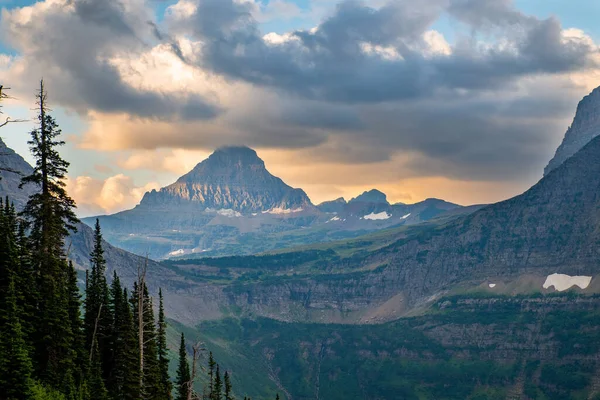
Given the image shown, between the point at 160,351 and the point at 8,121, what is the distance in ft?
230

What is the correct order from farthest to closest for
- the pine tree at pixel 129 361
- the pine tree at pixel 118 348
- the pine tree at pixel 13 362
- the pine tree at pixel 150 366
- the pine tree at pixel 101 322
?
the pine tree at pixel 101 322
the pine tree at pixel 150 366
the pine tree at pixel 118 348
the pine tree at pixel 129 361
the pine tree at pixel 13 362

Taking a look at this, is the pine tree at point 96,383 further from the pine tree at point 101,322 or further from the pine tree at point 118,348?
the pine tree at point 101,322

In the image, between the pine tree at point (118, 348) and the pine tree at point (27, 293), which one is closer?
the pine tree at point (27, 293)

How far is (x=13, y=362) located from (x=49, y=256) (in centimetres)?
2428

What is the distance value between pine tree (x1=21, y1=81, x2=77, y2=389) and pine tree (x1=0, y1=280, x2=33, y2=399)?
10391 millimetres

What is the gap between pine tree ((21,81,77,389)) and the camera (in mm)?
117438

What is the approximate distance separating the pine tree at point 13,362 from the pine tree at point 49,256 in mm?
10391

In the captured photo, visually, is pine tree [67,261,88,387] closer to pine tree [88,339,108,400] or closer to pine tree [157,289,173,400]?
pine tree [88,339,108,400]

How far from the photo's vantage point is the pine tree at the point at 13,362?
102 m

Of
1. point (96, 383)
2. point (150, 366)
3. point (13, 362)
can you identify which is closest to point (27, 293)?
point (96, 383)

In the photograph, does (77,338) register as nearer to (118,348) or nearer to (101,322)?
Result: (118,348)

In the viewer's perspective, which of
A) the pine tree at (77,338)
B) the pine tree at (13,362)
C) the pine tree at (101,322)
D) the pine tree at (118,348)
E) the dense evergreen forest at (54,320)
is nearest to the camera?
the pine tree at (13,362)

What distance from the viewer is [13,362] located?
103 metres

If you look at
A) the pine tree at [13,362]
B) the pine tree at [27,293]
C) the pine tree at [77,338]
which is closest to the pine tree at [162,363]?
the pine tree at [77,338]
